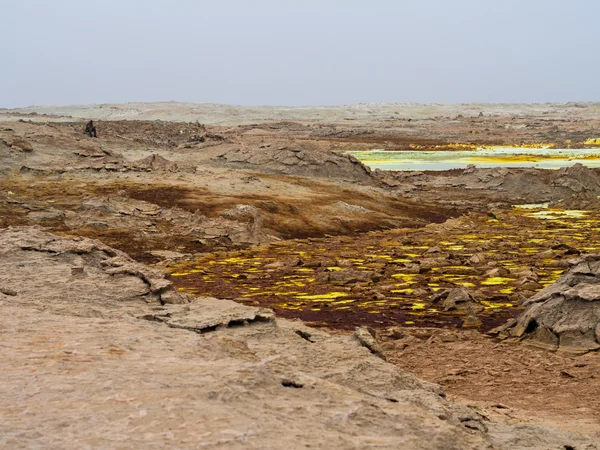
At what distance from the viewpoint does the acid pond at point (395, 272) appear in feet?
38.7

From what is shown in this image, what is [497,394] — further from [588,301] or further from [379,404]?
[379,404]

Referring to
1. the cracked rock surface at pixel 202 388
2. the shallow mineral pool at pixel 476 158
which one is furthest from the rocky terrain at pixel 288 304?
the shallow mineral pool at pixel 476 158

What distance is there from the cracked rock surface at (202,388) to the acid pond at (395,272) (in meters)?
4.27

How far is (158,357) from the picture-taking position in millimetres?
5359

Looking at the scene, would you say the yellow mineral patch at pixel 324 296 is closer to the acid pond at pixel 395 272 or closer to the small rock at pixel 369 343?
the acid pond at pixel 395 272

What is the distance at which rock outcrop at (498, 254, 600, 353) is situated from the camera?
9195 mm

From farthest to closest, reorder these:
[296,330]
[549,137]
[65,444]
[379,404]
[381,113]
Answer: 1. [381,113]
2. [549,137]
3. [296,330]
4. [379,404]
5. [65,444]

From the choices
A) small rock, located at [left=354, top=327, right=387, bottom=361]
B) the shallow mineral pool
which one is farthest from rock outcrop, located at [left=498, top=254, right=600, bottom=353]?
the shallow mineral pool

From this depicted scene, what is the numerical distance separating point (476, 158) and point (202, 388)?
1776 inches

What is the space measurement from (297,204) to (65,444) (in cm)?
2029

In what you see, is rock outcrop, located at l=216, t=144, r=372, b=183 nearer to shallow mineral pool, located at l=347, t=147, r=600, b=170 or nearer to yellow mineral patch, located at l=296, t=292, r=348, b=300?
shallow mineral pool, located at l=347, t=147, r=600, b=170

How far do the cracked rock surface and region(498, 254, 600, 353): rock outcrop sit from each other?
3.62 metres

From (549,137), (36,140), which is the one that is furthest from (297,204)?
(549,137)

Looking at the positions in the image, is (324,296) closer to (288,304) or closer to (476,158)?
(288,304)
